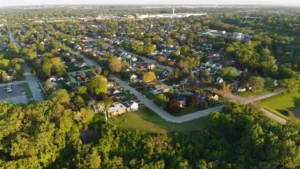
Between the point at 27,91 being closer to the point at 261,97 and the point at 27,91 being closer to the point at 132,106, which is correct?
the point at 132,106

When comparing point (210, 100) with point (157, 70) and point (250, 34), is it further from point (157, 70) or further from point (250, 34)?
point (250, 34)

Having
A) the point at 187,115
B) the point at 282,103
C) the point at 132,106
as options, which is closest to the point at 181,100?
the point at 187,115

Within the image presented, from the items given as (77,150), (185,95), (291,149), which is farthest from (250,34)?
(77,150)

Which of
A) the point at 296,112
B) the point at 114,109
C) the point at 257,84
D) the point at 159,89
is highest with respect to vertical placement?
the point at 257,84

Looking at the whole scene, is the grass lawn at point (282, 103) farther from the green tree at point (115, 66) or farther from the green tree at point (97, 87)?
the green tree at point (115, 66)

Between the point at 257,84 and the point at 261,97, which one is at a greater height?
the point at 257,84

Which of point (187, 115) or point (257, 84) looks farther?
point (257, 84)

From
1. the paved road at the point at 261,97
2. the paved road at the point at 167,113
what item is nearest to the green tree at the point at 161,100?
the paved road at the point at 167,113
